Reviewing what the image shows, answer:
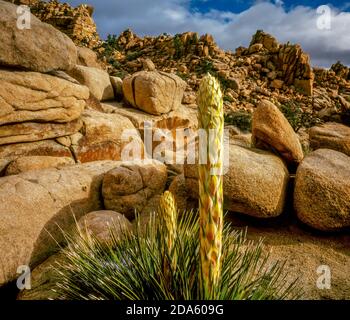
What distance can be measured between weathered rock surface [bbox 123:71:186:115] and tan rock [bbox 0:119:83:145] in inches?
156

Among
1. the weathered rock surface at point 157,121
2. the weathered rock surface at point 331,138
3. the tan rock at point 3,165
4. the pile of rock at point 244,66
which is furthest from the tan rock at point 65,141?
the pile of rock at point 244,66

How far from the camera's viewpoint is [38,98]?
7176 mm

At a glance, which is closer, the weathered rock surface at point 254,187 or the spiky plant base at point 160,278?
the spiky plant base at point 160,278

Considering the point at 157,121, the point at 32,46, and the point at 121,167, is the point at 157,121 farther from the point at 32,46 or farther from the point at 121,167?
the point at 121,167

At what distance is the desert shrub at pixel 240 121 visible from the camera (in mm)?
16312

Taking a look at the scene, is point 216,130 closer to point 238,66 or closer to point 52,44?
point 52,44

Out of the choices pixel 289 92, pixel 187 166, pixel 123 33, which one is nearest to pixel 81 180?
pixel 187 166

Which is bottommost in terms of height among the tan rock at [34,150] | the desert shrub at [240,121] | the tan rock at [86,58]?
the tan rock at [34,150]

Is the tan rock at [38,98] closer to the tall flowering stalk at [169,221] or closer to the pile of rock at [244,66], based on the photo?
the tall flowering stalk at [169,221]

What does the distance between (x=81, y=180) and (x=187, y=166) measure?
2.08 meters

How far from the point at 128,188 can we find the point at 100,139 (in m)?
3.11

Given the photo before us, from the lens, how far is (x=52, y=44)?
761 cm

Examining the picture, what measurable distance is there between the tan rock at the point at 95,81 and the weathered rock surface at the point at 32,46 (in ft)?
9.50

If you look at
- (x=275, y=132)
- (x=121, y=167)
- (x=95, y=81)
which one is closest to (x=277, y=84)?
(x=95, y=81)
